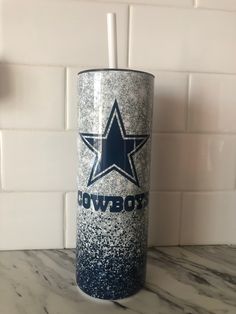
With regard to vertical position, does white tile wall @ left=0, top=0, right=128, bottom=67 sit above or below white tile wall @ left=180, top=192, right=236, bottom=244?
above

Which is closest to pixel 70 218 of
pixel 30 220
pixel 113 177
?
pixel 30 220

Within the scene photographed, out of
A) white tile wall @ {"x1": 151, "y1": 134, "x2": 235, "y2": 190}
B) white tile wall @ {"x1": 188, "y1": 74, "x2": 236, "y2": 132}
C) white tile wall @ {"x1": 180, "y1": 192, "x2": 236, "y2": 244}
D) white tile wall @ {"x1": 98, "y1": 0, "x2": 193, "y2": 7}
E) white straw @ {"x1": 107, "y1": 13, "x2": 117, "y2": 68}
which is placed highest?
white tile wall @ {"x1": 98, "y1": 0, "x2": 193, "y2": 7}

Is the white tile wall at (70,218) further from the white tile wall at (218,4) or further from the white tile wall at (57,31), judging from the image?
the white tile wall at (218,4)

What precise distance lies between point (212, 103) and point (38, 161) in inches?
10.7

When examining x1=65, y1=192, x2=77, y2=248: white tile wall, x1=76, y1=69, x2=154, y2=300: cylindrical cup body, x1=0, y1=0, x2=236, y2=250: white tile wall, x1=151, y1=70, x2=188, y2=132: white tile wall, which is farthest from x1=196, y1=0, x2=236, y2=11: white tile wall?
x1=65, y1=192, x2=77, y2=248: white tile wall

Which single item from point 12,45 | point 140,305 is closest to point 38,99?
point 12,45

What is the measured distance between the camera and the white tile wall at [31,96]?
1.61ft

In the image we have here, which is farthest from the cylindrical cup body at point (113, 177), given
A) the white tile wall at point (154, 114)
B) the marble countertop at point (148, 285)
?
the white tile wall at point (154, 114)

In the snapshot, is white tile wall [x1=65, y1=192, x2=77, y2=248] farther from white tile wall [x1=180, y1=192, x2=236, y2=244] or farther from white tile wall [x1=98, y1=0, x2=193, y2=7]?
white tile wall [x1=98, y1=0, x2=193, y2=7]

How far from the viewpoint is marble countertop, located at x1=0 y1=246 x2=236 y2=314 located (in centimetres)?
38

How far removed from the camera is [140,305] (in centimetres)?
39

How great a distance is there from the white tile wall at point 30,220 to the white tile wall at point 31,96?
0.34 ft

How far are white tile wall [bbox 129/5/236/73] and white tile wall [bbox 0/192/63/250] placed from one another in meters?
0.24

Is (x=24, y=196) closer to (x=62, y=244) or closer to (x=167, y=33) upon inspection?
(x=62, y=244)
